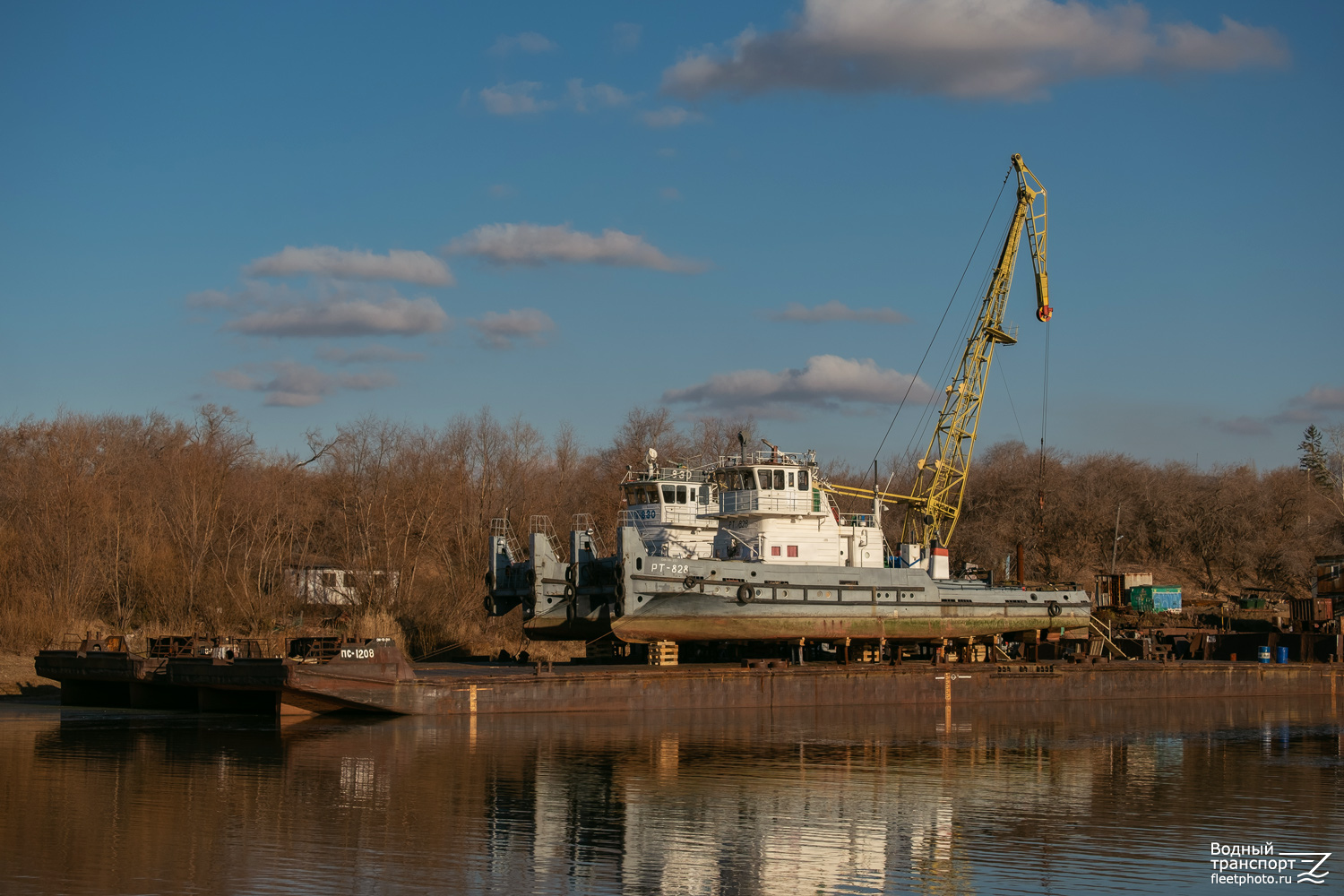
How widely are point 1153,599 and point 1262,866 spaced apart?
42034mm

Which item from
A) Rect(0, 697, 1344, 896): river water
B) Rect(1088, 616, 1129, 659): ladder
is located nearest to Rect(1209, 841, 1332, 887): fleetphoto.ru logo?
Rect(0, 697, 1344, 896): river water

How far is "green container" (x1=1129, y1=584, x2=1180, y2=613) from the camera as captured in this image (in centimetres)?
5534

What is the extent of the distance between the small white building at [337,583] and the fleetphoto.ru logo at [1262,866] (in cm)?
3686

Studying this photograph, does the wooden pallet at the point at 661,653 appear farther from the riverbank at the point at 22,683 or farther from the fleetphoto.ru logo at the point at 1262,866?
the fleetphoto.ru logo at the point at 1262,866

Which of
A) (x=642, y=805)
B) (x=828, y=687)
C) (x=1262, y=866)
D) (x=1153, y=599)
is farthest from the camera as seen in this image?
(x=1153, y=599)

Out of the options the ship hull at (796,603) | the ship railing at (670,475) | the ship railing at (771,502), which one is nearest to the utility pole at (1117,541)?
the ship hull at (796,603)

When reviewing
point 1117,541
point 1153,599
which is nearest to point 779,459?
point 1153,599

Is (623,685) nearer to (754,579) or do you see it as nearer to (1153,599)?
(754,579)

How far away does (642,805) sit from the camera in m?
19.3

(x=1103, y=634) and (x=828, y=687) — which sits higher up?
(x=1103, y=634)

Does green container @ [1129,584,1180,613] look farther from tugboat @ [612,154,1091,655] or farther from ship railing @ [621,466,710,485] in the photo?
ship railing @ [621,466,710,485]

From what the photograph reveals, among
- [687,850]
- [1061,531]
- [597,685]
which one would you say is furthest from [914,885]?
[1061,531]

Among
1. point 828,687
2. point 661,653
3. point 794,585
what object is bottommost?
point 828,687

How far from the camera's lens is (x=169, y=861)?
1516 cm
